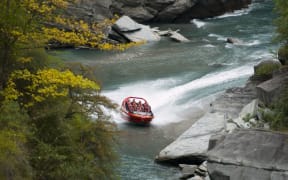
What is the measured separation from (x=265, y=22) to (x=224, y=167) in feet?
96.9

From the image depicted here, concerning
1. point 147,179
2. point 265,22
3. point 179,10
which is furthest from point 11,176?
point 179,10

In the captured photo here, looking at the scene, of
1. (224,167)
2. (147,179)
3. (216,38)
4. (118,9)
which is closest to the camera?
(224,167)

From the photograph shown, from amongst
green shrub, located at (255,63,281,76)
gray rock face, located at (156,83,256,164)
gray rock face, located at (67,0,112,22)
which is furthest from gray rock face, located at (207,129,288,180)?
gray rock face, located at (67,0,112,22)

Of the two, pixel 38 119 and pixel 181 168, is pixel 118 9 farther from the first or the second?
pixel 38 119

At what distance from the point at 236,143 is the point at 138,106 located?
9626 millimetres

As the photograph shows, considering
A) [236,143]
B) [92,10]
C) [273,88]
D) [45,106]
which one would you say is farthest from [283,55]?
[92,10]

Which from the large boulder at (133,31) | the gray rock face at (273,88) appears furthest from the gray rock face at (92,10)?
the gray rock face at (273,88)

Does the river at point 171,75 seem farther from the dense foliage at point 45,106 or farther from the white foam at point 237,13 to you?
the white foam at point 237,13

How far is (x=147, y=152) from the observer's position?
18.9 metres

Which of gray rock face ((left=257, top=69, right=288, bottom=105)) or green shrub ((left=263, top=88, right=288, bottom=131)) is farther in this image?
gray rock face ((left=257, top=69, right=288, bottom=105))

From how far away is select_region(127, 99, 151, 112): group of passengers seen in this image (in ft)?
75.2

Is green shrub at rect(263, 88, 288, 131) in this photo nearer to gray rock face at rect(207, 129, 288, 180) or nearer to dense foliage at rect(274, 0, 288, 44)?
gray rock face at rect(207, 129, 288, 180)

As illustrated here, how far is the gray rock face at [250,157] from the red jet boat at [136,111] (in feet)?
26.5

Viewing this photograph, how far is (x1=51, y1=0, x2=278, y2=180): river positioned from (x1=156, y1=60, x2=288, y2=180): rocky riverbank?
3.28ft
